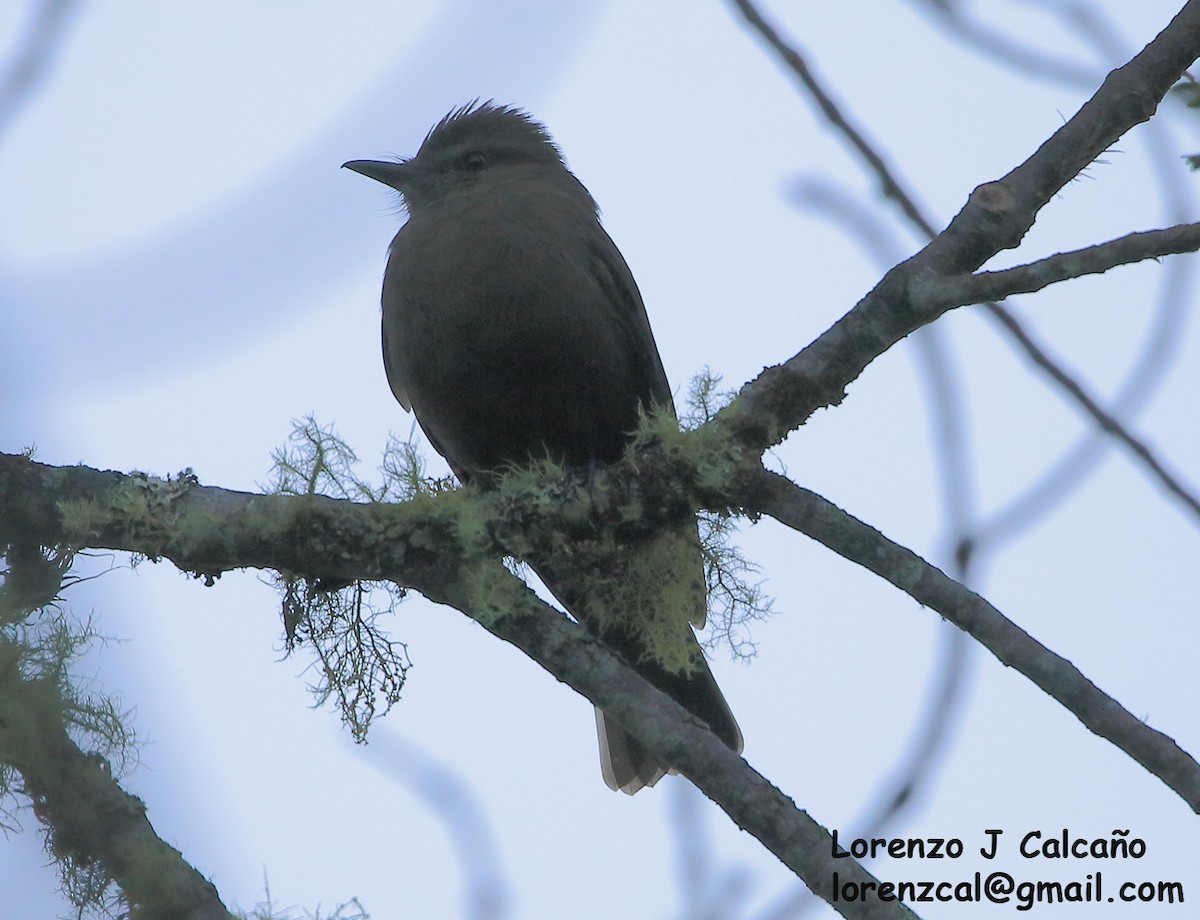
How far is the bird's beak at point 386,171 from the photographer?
192 inches

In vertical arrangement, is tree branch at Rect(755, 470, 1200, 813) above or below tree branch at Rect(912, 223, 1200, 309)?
below

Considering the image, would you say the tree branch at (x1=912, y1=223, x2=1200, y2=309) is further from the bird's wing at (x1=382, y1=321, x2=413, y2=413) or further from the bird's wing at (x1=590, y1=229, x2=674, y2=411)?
the bird's wing at (x1=382, y1=321, x2=413, y2=413)

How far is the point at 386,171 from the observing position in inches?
195

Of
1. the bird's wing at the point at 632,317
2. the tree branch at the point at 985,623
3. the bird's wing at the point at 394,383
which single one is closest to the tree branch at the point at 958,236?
the tree branch at the point at 985,623

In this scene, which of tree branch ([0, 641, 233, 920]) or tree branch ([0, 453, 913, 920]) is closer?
tree branch ([0, 641, 233, 920])

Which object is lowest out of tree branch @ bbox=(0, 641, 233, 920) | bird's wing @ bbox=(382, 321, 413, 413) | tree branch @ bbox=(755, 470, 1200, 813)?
tree branch @ bbox=(0, 641, 233, 920)

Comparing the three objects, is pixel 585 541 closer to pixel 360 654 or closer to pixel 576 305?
pixel 360 654

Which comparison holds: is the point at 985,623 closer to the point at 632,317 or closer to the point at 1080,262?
the point at 1080,262

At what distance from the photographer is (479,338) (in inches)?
153

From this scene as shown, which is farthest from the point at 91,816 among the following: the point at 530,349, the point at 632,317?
the point at 632,317

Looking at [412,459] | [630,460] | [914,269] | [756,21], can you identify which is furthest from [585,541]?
[756,21]

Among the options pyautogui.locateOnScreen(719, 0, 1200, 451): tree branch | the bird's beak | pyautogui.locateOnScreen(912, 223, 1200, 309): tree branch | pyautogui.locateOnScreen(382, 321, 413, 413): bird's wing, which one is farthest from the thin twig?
the bird's beak

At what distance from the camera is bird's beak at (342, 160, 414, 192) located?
4879 millimetres

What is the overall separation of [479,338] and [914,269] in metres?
1.49
